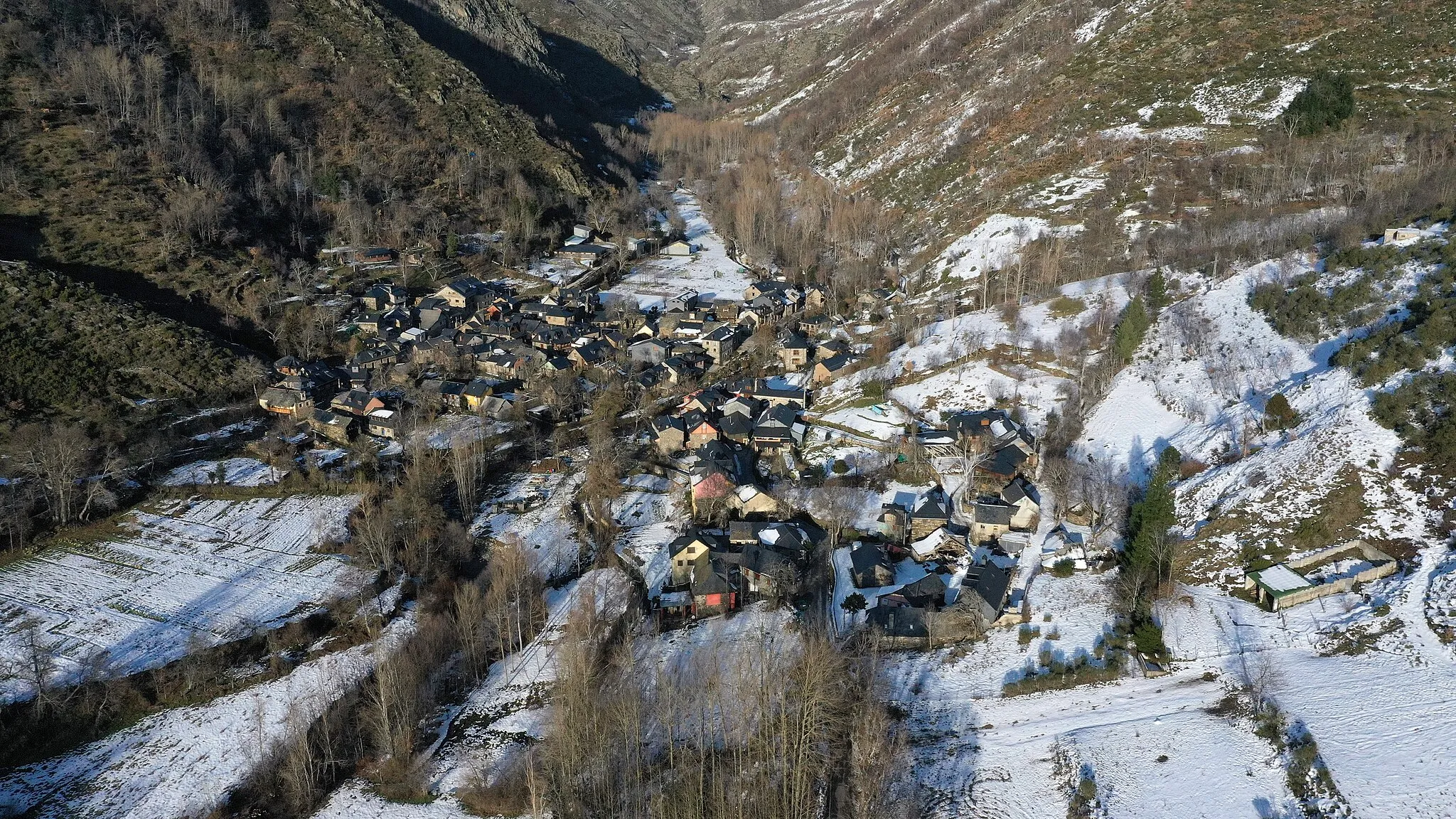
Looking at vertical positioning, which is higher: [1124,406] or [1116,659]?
[1124,406]

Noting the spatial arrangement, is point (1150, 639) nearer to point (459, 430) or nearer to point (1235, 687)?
point (1235, 687)

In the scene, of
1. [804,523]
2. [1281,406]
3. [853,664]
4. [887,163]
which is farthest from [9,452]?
[887,163]

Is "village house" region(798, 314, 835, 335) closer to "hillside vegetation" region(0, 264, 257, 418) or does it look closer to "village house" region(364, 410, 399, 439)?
"village house" region(364, 410, 399, 439)

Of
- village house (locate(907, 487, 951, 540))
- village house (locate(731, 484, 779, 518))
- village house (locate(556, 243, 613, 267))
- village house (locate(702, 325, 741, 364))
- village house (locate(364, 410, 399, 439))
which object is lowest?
village house (locate(907, 487, 951, 540))

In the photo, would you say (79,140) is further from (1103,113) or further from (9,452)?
(1103,113)

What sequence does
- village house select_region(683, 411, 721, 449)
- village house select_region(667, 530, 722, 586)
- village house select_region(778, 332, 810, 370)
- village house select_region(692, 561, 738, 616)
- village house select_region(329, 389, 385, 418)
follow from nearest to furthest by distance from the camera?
village house select_region(692, 561, 738, 616) → village house select_region(667, 530, 722, 586) → village house select_region(683, 411, 721, 449) → village house select_region(329, 389, 385, 418) → village house select_region(778, 332, 810, 370)

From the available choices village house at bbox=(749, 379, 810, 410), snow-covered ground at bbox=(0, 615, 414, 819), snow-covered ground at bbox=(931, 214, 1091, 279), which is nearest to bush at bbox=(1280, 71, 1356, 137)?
snow-covered ground at bbox=(931, 214, 1091, 279)

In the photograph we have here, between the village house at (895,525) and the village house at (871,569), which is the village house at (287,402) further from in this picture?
the village house at (895,525)
